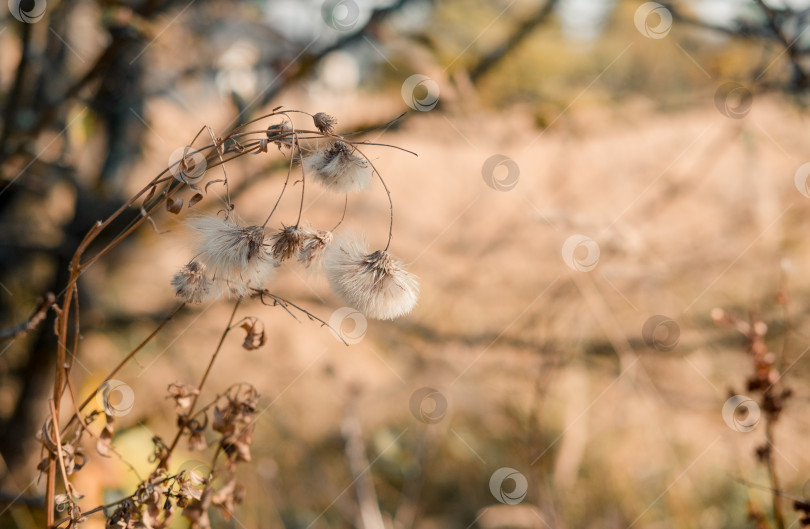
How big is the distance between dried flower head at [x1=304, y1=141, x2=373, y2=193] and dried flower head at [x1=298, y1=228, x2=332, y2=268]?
2.1 inches

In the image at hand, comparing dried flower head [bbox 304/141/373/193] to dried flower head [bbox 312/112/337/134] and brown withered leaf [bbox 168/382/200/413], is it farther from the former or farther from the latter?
brown withered leaf [bbox 168/382/200/413]

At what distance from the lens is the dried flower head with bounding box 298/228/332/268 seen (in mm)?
541

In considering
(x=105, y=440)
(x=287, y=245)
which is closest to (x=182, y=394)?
(x=105, y=440)

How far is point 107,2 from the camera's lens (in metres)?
1.22

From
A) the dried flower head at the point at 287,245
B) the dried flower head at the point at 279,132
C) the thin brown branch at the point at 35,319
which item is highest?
the dried flower head at the point at 279,132

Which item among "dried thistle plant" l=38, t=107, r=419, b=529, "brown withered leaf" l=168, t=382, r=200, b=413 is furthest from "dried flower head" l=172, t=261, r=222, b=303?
"brown withered leaf" l=168, t=382, r=200, b=413

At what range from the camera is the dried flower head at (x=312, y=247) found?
21.3 inches

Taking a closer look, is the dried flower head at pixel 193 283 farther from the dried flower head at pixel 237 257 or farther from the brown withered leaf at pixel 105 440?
the brown withered leaf at pixel 105 440

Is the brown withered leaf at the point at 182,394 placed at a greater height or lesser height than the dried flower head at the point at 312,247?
lesser

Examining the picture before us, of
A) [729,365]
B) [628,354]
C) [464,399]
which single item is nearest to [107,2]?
[464,399]

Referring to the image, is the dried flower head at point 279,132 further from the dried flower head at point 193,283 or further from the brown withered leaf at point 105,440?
the brown withered leaf at point 105,440

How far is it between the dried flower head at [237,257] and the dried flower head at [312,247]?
0.03 m

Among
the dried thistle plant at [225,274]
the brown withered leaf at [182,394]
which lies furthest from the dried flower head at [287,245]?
the brown withered leaf at [182,394]

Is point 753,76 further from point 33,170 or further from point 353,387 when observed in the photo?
point 33,170
